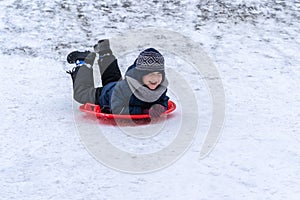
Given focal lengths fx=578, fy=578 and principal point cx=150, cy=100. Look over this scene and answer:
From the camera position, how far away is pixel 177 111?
17.1ft

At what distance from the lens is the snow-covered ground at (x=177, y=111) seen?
3799 mm

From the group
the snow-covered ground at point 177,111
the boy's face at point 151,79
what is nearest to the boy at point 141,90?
the boy's face at point 151,79

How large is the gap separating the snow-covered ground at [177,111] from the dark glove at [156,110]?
5.5 inches

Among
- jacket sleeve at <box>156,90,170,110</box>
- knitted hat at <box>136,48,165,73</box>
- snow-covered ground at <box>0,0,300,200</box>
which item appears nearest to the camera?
snow-covered ground at <box>0,0,300,200</box>

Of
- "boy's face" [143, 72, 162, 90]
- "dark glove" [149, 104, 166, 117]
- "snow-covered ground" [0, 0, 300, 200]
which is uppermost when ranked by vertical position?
"boy's face" [143, 72, 162, 90]

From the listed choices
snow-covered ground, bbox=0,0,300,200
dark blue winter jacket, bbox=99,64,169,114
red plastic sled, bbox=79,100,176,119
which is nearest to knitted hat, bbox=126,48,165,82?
dark blue winter jacket, bbox=99,64,169,114

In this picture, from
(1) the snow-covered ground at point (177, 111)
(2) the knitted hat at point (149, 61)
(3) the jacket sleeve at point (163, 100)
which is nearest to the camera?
(1) the snow-covered ground at point (177, 111)

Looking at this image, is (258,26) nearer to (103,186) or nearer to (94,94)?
(94,94)

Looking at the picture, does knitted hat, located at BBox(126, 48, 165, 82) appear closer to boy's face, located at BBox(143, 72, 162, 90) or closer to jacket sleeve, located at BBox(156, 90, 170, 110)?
boy's face, located at BBox(143, 72, 162, 90)

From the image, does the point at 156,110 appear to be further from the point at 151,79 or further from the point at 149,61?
the point at 149,61

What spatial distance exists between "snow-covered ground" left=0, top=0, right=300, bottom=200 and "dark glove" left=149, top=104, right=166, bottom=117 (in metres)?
0.14

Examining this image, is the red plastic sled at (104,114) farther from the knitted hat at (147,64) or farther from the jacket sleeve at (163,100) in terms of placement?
the knitted hat at (147,64)

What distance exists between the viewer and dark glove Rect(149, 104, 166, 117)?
4750mm

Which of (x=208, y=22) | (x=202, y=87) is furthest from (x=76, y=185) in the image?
(x=208, y=22)
